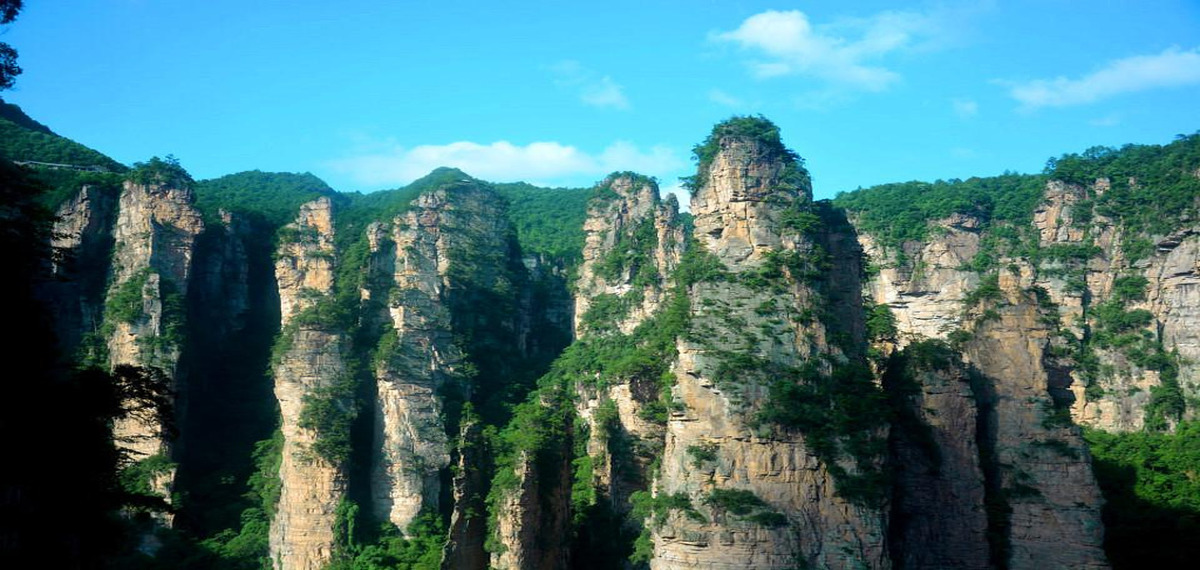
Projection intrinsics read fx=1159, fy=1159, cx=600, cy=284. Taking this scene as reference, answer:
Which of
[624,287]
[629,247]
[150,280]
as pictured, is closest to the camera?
[150,280]

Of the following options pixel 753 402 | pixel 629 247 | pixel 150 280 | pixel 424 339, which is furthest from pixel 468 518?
pixel 629 247

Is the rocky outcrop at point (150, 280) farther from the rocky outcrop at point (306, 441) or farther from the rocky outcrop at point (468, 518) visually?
the rocky outcrop at point (468, 518)

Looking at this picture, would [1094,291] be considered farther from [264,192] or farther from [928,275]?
[264,192]

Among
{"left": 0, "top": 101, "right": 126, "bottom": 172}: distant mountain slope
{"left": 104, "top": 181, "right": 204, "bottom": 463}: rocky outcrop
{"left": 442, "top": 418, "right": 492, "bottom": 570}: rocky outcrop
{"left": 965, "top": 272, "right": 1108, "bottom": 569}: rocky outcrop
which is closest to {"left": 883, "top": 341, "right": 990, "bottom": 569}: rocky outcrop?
Answer: {"left": 965, "top": 272, "right": 1108, "bottom": 569}: rocky outcrop

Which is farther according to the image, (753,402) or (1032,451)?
(1032,451)

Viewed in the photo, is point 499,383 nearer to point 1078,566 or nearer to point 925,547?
point 925,547

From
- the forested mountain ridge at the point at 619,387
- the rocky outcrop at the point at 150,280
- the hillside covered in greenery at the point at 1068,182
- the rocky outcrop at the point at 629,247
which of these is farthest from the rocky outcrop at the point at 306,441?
the hillside covered in greenery at the point at 1068,182
